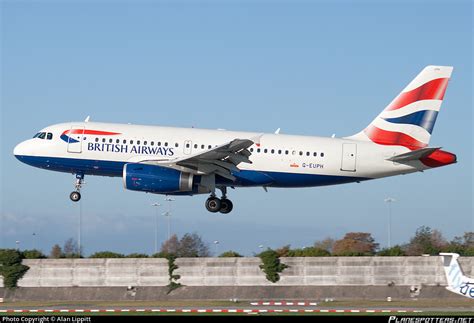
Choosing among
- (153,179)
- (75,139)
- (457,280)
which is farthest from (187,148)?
(457,280)

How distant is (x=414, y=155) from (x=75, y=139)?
1940cm

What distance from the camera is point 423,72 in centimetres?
5903

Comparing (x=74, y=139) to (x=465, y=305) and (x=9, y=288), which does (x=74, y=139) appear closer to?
(x=9, y=288)

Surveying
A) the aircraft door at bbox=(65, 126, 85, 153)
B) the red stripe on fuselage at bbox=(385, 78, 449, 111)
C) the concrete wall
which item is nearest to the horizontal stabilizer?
the red stripe on fuselage at bbox=(385, 78, 449, 111)

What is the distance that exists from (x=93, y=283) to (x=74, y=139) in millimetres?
9243

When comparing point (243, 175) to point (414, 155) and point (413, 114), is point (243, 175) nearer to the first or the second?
point (414, 155)

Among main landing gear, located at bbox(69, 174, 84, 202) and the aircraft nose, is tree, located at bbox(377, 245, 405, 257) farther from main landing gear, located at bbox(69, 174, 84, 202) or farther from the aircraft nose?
the aircraft nose

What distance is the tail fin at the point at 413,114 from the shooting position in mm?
57188

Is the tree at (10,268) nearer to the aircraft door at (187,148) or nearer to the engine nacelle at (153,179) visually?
the engine nacelle at (153,179)

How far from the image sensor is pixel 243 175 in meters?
56.6

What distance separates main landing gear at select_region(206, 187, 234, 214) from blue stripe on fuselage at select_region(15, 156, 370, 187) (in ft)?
3.55

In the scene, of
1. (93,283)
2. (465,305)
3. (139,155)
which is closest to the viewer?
(465,305)

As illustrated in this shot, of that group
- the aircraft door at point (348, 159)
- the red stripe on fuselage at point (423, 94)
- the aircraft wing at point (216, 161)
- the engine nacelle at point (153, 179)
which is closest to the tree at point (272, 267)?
the aircraft wing at point (216, 161)

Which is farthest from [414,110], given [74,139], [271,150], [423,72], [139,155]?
[74,139]
